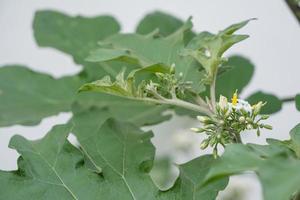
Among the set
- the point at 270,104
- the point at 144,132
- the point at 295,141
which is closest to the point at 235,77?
the point at 270,104

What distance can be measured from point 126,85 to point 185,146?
35.0 inches

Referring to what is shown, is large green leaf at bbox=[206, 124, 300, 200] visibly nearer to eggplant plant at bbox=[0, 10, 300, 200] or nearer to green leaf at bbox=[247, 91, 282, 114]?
eggplant plant at bbox=[0, 10, 300, 200]

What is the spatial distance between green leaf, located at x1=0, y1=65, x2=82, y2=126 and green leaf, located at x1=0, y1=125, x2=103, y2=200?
0.69 feet

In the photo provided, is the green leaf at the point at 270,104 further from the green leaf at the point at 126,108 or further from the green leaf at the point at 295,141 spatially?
the green leaf at the point at 295,141

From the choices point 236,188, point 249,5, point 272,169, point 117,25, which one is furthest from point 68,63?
point 272,169

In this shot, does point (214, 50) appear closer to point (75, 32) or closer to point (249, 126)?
point (249, 126)

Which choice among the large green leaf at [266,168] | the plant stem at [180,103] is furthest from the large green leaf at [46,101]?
the large green leaf at [266,168]

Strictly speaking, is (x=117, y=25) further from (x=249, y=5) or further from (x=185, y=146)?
(x=249, y=5)

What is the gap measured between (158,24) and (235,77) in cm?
14

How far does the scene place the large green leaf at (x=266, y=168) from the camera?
0.98 ft

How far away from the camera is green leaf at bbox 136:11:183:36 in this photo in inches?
31.2

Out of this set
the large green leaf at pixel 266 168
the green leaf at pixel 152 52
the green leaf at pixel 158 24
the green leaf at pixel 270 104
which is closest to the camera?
the large green leaf at pixel 266 168

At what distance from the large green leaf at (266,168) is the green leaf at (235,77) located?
0.36 meters

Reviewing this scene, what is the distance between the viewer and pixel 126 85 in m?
0.49
